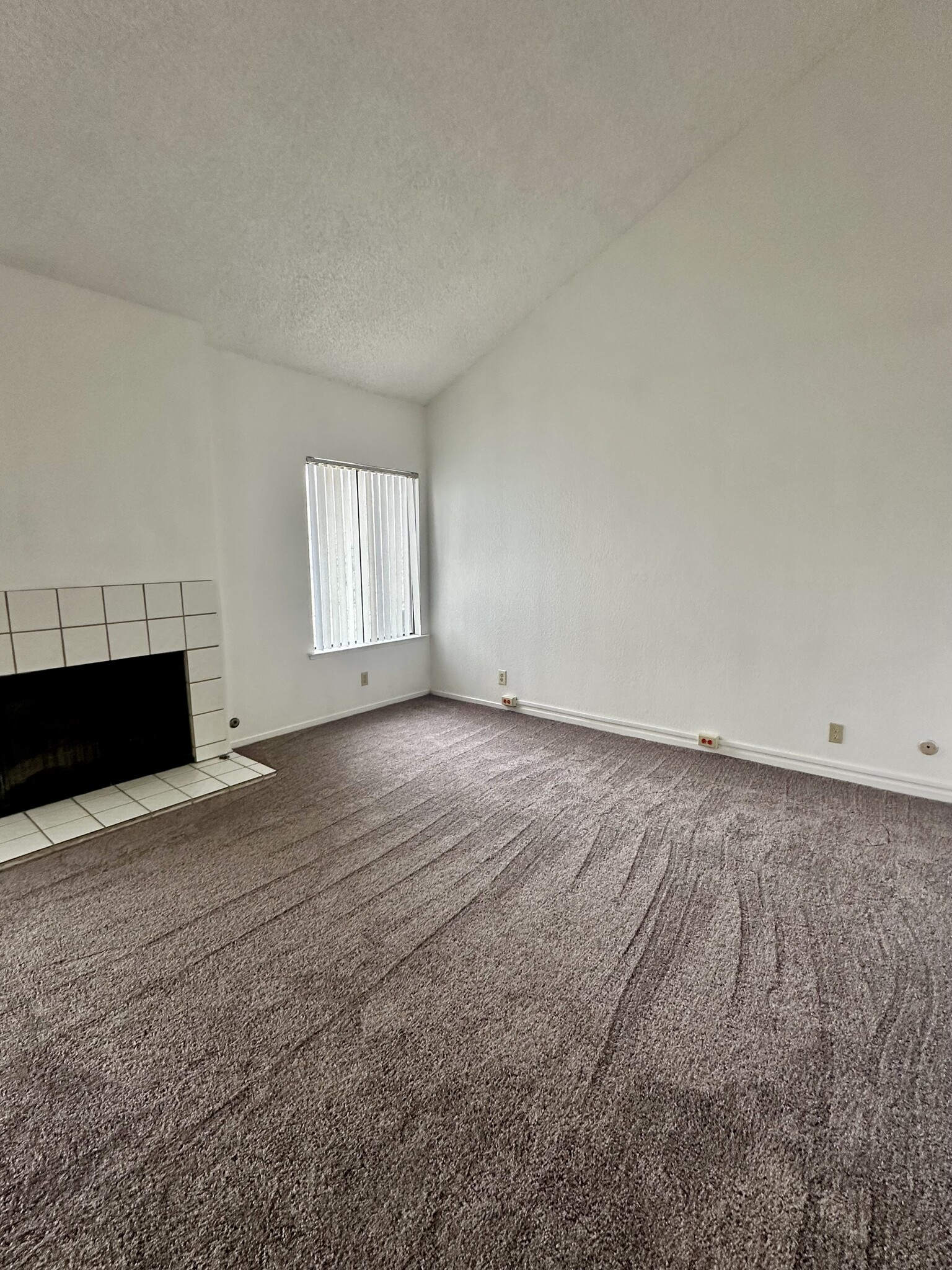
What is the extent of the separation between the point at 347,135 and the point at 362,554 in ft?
8.00

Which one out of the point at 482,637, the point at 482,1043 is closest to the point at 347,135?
the point at 482,637

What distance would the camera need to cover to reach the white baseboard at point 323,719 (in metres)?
3.73

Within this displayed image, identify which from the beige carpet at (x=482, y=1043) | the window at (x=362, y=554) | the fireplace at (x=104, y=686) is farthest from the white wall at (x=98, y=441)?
the beige carpet at (x=482, y=1043)

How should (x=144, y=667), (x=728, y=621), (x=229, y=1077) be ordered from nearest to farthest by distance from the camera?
(x=229, y=1077) < (x=144, y=667) < (x=728, y=621)

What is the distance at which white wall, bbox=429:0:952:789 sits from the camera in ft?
8.73

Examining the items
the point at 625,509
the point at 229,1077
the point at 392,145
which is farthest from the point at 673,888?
the point at 392,145

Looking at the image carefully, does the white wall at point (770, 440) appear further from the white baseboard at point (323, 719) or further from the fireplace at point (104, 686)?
the fireplace at point (104, 686)

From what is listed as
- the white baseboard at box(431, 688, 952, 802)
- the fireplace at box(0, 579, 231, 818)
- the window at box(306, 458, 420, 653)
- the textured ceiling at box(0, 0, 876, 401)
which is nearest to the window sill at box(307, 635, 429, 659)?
the window at box(306, 458, 420, 653)

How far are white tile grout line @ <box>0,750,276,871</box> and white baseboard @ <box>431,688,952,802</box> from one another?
1.98 meters

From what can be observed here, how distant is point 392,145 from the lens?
248cm

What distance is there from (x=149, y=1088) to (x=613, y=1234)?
105cm

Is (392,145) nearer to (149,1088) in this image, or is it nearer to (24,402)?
(24,402)

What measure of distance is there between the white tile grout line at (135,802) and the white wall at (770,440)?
206 centimetres

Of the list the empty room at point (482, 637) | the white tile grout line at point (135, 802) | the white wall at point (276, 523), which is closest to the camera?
the empty room at point (482, 637)
